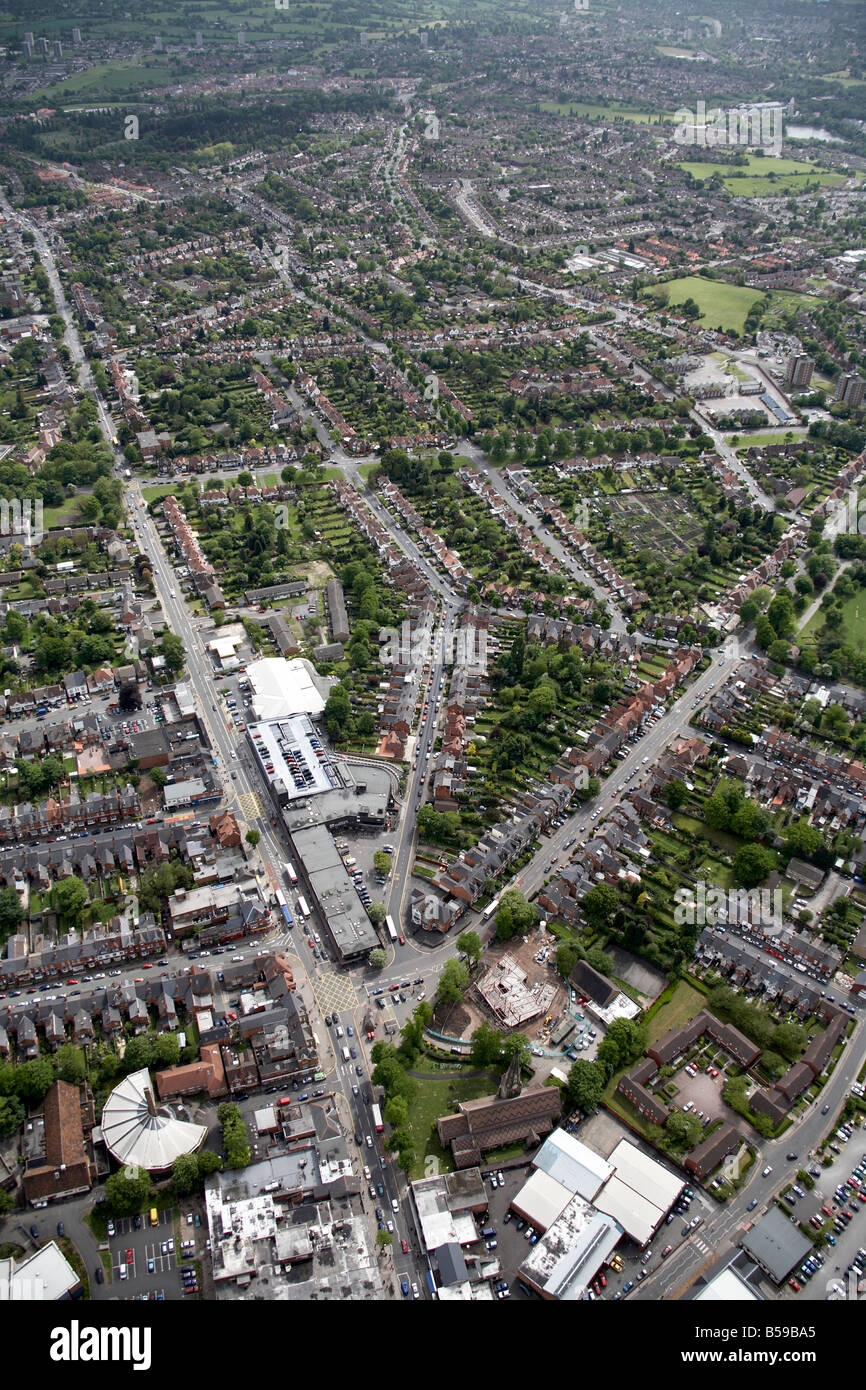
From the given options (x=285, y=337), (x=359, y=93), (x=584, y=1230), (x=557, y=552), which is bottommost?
(x=584, y=1230)

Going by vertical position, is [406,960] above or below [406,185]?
below

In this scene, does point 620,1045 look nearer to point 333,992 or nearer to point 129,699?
point 333,992

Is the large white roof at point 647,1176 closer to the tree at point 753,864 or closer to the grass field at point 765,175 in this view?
the tree at point 753,864

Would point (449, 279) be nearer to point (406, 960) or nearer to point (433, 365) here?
point (433, 365)

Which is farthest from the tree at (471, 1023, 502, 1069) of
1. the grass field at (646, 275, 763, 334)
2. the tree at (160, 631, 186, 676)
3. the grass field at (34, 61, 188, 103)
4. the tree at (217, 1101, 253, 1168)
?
the grass field at (34, 61, 188, 103)

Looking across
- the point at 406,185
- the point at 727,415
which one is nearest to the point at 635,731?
the point at 727,415

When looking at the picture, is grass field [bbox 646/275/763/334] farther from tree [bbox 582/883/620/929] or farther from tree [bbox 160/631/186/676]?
tree [bbox 582/883/620/929]
